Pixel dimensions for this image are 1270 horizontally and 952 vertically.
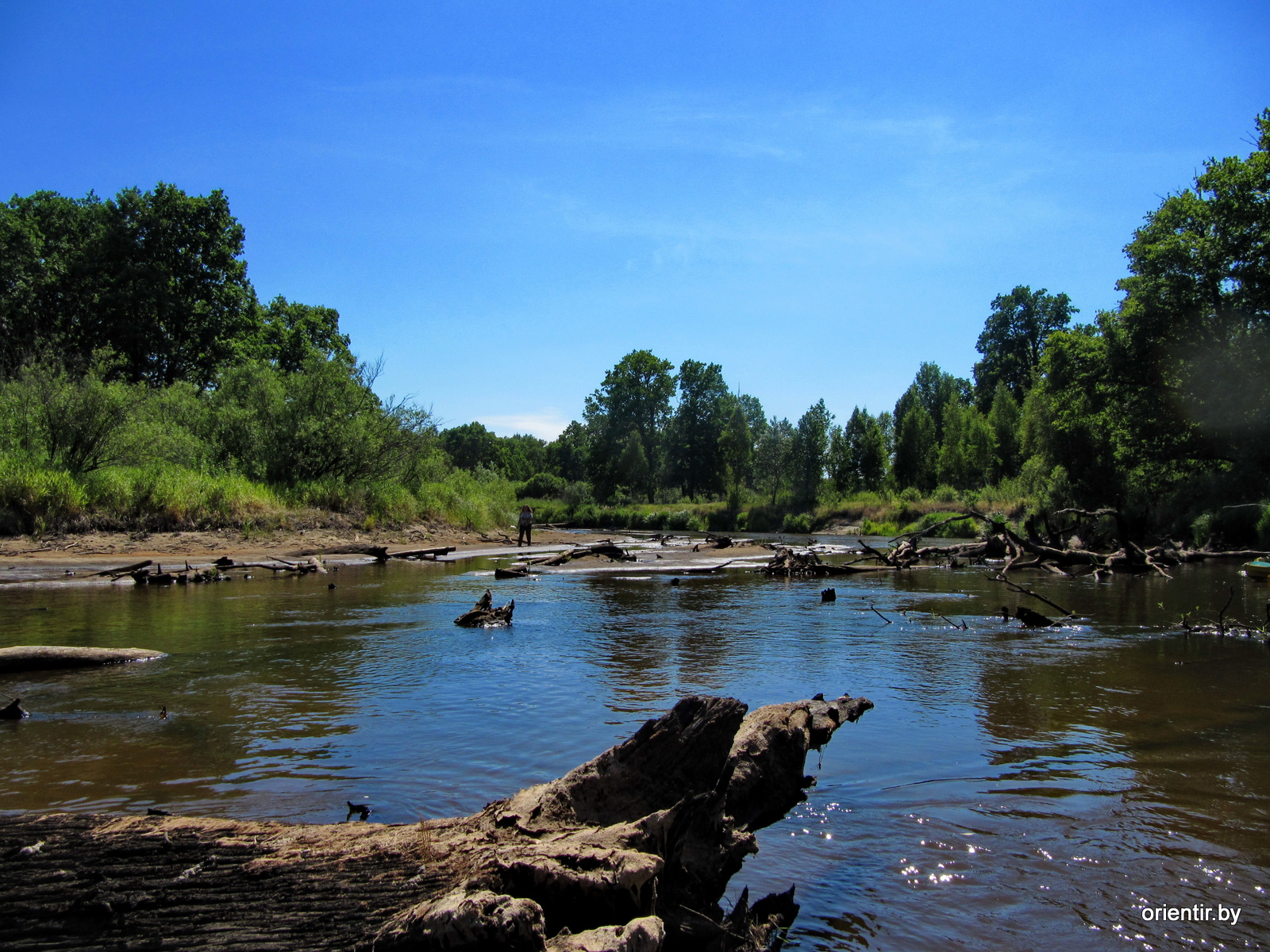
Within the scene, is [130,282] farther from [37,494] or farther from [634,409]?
[634,409]

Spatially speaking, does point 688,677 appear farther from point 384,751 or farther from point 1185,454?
point 1185,454

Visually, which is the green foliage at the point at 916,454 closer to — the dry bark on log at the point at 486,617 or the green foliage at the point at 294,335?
the green foliage at the point at 294,335

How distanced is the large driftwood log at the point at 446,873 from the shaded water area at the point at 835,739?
821 mm

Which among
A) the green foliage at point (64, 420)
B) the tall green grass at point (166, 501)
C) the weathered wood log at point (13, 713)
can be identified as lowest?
the weathered wood log at point (13, 713)

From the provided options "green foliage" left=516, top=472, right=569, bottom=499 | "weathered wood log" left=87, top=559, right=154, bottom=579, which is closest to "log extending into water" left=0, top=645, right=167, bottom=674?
"weathered wood log" left=87, top=559, right=154, bottom=579

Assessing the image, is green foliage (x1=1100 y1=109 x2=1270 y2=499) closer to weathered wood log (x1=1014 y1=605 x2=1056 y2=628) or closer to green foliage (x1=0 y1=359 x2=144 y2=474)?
weathered wood log (x1=1014 y1=605 x2=1056 y2=628)

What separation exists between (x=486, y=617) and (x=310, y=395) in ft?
79.9

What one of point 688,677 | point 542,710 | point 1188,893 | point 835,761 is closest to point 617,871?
point 1188,893

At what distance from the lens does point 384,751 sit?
5.87 meters

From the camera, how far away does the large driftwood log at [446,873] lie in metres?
2.39

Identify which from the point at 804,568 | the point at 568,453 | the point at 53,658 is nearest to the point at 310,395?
the point at 804,568

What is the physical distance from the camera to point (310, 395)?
3266 cm

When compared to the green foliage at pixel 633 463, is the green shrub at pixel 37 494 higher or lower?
lower

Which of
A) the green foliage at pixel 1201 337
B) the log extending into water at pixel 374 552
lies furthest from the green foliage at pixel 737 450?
the log extending into water at pixel 374 552
